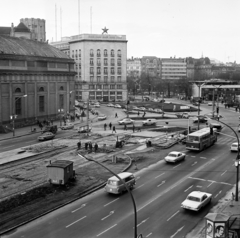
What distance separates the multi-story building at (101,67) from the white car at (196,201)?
133 metres

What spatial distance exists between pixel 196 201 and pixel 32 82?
61.1m

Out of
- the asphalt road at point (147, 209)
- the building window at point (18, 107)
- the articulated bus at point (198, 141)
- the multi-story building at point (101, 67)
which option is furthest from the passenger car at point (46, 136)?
the multi-story building at point (101, 67)

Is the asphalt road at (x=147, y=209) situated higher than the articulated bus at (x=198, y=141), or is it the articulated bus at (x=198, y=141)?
the articulated bus at (x=198, y=141)

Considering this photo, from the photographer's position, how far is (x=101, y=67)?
6516 inches

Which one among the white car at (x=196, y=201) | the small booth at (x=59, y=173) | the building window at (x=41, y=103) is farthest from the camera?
the building window at (x=41, y=103)

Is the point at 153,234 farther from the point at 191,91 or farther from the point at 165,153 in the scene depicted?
the point at 191,91

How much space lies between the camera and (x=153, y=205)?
30.7 m

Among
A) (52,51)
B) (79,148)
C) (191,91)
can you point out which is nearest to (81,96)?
(191,91)

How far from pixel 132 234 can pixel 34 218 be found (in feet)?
25.1

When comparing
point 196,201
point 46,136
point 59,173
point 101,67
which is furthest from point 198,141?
point 101,67

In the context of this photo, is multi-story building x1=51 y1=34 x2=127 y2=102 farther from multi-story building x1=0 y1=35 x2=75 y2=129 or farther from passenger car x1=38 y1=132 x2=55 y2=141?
passenger car x1=38 y1=132 x2=55 y2=141

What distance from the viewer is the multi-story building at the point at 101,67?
16288cm

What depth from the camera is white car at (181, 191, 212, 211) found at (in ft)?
94.7

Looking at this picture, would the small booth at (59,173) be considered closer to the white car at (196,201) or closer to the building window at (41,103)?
the white car at (196,201)
